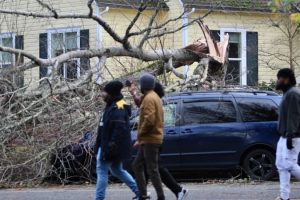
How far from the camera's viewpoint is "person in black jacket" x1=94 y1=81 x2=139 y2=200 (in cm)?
890

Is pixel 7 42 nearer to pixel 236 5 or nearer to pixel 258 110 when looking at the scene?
pixel 236 5

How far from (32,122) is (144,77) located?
15.2 feet

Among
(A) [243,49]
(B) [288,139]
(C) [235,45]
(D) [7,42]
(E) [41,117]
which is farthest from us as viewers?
(D) [7,42]

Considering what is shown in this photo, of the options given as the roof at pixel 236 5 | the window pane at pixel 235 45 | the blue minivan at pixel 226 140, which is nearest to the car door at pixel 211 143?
the blue minivan at pixel 226 140

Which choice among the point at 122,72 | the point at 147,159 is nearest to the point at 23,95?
the point at 122,72

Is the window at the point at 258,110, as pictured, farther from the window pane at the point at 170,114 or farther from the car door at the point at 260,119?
the window pane at the point at 170,114

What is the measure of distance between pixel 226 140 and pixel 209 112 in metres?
0.67

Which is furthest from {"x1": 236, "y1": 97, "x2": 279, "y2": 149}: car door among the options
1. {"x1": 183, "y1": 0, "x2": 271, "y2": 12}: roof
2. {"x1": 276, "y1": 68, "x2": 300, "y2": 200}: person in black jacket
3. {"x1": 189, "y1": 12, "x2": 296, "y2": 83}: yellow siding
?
{"x1": 189, "y1": 12, "x2": 296, "y2": 83}: yellow siding

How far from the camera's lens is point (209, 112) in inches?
507

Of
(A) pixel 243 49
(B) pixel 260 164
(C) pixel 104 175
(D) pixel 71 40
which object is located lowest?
(B) pixel 260 164

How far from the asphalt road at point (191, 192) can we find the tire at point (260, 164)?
0.27 metres

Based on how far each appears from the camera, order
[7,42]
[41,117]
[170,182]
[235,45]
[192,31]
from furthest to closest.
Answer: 1. [7,42]
2. [235,45]
3. [192,31]
4. [41,117]
5. [170,182]

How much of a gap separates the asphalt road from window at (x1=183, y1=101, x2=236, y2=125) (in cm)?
129

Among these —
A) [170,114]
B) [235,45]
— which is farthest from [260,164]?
[235,45]
